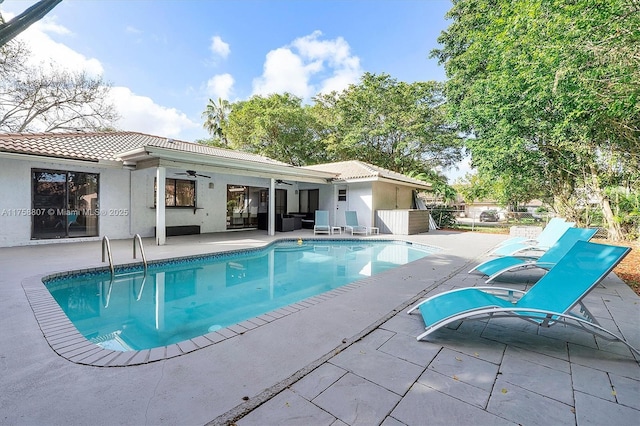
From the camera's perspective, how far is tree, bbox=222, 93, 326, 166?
24.1 m

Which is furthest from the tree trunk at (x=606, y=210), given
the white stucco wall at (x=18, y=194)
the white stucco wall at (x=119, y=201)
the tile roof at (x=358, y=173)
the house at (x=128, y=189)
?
the white stucco wall at (x=18, y=194)

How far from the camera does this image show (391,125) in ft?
70.8

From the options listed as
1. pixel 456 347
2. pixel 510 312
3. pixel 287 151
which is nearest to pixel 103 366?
pixel 456 347

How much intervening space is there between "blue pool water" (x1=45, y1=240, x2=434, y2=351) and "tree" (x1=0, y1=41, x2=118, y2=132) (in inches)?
614

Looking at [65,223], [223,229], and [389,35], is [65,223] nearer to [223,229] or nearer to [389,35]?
[223,229]

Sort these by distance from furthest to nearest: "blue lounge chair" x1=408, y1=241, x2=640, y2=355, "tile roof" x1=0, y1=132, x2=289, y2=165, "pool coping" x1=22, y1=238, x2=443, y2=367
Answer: "tile roof" x1=0, y1=132, x2=289, y2=165, "blue lounge chair" x1=408, y1=241, x2=640, y2=355, "pool coping" x1=22, y1=238, x2=443, y2=367

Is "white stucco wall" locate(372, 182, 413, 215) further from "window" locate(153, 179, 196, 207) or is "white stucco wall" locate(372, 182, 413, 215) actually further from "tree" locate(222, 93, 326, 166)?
"tree" locate(222, 93, 326, 166)

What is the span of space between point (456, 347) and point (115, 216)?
40.4 ft

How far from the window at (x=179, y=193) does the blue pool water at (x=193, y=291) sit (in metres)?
5.08

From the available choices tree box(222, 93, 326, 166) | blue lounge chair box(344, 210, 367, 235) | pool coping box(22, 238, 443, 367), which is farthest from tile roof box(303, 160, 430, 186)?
pool coping box(22, 238, 443, 367)

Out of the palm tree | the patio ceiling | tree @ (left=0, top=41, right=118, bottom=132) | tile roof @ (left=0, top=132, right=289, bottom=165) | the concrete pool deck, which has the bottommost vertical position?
the concrete pool deck

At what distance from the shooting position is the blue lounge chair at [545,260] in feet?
16.8

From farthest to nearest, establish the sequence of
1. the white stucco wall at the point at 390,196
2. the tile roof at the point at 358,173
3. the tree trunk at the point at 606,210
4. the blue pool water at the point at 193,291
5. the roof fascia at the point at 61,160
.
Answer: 1. the white stucco wall at the point at 390,196
2. the tile roof at the point at 358,173
3. the tree trunk at the point at 606,210
4. the roof fascia at the point at 61,160
5. the blue pool water at the point at 193,291

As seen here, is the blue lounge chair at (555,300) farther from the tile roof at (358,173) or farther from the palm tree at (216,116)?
the palm tree at (216,116)
